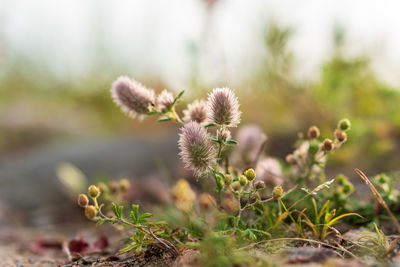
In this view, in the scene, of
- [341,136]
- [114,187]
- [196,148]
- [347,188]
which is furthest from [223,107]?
[114,187]

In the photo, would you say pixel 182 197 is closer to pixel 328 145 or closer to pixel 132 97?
pixel 132 97

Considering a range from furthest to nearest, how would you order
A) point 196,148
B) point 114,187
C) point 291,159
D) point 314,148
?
point 114,187 → point 291,159 → point 314,148 → point 196,148

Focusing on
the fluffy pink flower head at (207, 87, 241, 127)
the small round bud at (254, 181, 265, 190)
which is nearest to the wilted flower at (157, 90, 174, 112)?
the fluffy pink flower head at (207, 87, 241, 127)

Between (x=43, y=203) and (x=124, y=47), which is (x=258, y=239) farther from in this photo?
(x=124, y=47)

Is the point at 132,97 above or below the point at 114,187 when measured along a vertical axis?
above

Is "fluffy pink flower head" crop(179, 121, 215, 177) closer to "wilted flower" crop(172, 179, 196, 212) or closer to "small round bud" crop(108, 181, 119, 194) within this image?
"wilted flower" crop(172, 179, 196, 212)

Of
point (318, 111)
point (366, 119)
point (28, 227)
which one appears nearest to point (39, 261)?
point (28, 227)
